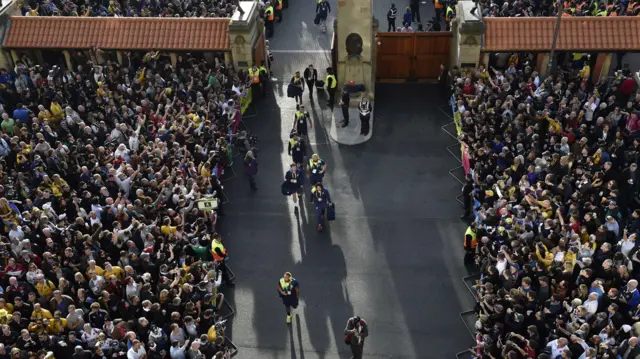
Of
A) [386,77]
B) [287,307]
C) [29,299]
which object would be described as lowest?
[287,307]

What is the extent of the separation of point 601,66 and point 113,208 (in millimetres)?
17584

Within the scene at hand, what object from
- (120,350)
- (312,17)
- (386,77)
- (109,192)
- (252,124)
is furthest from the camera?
(312,17)

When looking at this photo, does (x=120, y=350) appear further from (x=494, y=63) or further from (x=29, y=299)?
(x=494, y=63)

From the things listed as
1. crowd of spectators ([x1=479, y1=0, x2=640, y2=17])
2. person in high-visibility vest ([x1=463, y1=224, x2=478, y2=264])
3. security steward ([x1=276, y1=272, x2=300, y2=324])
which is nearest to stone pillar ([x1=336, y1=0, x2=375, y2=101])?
crowd of spectators ([x1=479, y1=0, x2=640, y2=17])

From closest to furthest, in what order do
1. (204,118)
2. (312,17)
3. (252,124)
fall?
(204,118) → (252,124) → (312,17)

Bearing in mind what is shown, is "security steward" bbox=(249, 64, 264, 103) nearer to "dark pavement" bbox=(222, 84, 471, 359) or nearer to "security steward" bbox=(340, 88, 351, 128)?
"dark pavement" bbox=(222, 84, 471, 359)

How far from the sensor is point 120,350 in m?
13.4

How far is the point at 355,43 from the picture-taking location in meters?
23.7

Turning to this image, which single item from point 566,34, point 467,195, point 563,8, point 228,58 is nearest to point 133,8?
point 228,58

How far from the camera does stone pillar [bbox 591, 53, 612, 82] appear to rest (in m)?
23.5

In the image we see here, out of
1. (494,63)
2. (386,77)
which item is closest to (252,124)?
(386,77)

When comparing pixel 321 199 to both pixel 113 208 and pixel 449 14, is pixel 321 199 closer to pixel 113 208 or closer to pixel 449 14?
pixel 113 208

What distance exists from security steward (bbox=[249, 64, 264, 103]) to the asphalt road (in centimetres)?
48

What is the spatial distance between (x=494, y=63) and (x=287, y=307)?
1352cm
